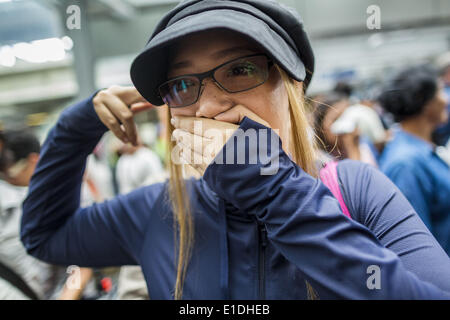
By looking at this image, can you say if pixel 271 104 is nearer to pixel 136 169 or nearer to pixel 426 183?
pixel 426 183

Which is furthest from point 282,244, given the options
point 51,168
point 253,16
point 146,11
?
point 146,11

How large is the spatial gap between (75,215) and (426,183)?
167 centimetres

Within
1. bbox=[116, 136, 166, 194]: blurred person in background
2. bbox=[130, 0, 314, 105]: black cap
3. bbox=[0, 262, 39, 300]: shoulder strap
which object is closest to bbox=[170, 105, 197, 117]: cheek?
bbox=[130, 0, 314, 105]: black cap

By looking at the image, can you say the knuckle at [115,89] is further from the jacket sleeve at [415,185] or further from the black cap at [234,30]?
the jacket sleeve at [415,185]

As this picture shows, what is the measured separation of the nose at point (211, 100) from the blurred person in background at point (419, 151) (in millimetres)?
1192

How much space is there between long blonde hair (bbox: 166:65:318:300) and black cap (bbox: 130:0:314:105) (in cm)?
7

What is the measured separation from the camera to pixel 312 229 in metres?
0.64

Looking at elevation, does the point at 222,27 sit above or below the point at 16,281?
above

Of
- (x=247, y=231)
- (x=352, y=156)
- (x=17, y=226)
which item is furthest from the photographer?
(x=352, y=156)

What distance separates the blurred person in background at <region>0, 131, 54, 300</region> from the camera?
4.13 ft

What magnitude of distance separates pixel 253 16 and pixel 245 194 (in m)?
0.45

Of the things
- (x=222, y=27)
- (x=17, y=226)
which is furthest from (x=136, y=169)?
(x=222, y=27)

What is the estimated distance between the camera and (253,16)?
2.54 ft

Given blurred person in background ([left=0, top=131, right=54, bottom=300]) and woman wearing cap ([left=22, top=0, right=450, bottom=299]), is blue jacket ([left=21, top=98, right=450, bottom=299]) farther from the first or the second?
blurred person in background ([left=0, top=131, right=54, bottom=300])
